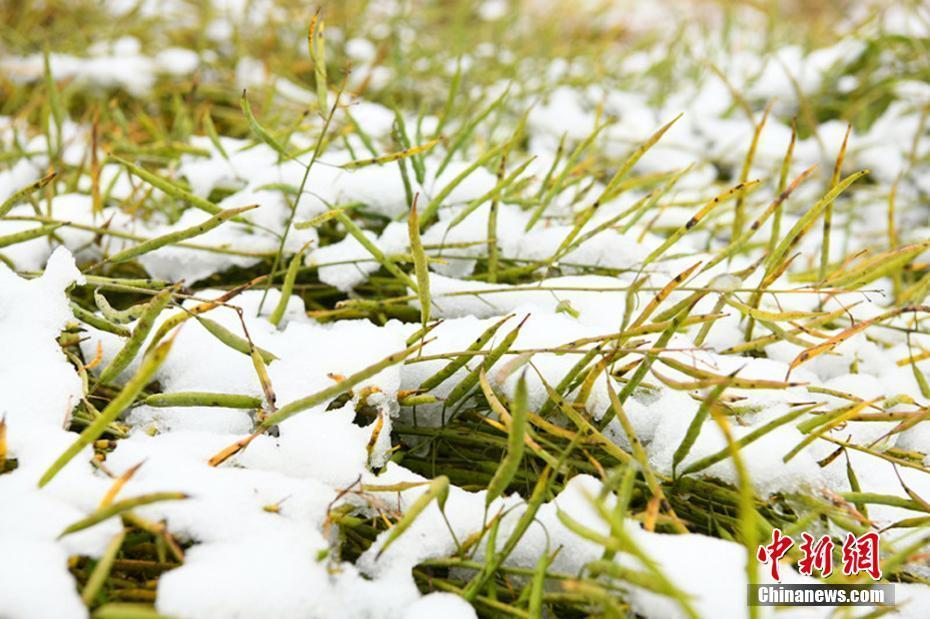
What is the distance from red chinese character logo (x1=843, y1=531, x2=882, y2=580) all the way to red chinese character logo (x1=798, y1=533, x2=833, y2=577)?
1 cm

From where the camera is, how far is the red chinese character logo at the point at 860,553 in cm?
58

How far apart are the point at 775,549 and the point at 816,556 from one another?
1.5 inches

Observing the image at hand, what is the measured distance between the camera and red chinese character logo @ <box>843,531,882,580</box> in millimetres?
582

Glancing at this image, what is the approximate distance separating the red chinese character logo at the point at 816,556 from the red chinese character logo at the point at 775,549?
13 mm

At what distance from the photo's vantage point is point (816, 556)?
588 millimetres

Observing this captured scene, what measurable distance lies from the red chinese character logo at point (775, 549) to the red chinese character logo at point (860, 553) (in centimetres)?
4

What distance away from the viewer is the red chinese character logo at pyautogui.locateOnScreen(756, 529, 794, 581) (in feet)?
1.89

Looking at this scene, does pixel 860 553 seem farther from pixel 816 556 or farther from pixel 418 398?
pixel 418 398

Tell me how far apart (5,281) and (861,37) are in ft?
6.13

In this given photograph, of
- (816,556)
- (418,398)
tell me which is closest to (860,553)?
(816,556)

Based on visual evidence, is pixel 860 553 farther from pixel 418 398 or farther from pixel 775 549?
pixel 418 398

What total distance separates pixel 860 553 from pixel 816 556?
4cm

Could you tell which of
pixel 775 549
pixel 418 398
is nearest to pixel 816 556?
pixel 775 549

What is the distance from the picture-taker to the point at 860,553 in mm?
592
